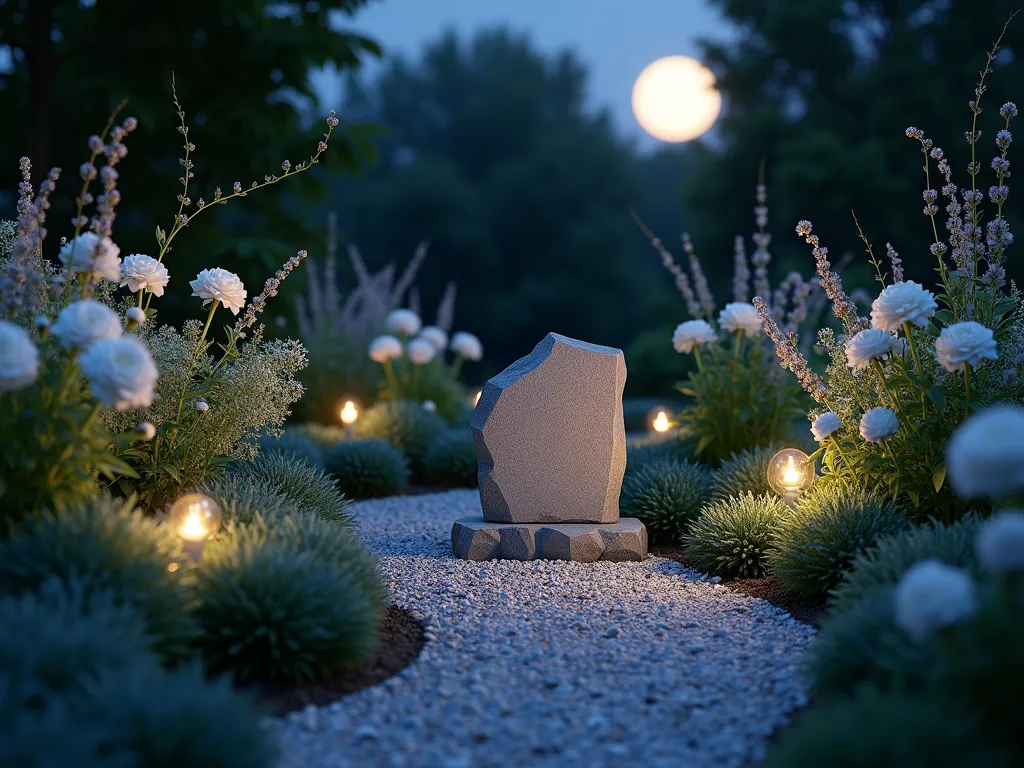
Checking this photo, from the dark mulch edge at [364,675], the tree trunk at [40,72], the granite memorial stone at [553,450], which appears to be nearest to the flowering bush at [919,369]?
the granite memorial stone at [553,450]

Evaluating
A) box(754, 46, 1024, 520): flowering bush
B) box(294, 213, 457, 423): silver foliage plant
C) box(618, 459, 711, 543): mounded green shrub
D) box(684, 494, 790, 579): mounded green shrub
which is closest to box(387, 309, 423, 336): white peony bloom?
box(294, 213, 457, 423): silver foliage plant

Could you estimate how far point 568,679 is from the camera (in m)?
3.39

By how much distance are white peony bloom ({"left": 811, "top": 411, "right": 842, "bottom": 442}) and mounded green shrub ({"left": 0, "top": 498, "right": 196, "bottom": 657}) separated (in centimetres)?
301

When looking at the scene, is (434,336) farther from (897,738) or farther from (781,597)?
(897,738)

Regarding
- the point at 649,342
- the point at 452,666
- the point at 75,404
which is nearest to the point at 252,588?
the point at 452,666

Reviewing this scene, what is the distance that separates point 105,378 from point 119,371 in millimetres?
57

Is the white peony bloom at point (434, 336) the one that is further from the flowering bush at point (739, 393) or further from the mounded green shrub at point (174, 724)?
the mounded green shrub at point (174, 724)

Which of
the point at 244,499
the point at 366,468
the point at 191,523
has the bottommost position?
the point at 191,523

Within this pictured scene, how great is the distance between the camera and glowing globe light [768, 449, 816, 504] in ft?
16.8

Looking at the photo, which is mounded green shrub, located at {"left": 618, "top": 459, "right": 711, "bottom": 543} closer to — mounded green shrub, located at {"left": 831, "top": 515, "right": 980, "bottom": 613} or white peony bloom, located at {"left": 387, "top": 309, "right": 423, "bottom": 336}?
mounded green shrub, located at {"left": 831, "top": 515, "right": 980, "bottom": 613}

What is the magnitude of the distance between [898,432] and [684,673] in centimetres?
183

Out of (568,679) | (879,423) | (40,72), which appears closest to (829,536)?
(879,423)

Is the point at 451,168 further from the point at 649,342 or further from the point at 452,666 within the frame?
the point at 452,666

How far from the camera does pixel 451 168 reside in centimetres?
2339
